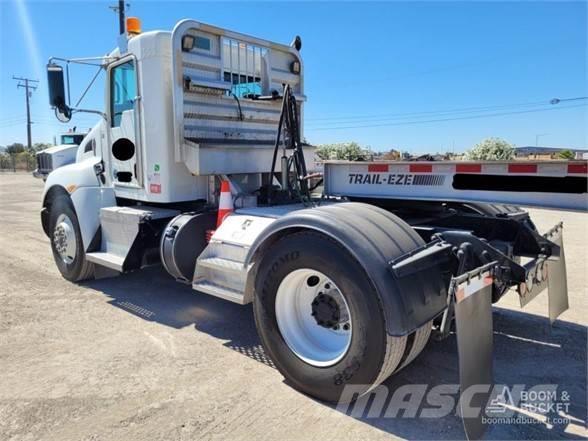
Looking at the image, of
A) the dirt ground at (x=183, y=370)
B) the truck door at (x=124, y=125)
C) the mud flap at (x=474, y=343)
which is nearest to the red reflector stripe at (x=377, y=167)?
the mud flap at (x=474, y=343)

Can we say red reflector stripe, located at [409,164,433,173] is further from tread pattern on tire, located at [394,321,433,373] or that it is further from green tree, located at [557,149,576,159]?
green tree, located at [557,149,576,159]

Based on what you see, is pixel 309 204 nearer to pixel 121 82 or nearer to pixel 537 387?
pixel 537 387

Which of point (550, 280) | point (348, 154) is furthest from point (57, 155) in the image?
point (550, 280)

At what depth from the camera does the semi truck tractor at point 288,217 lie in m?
2.90

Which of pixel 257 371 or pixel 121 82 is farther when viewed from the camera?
pixel 121 82

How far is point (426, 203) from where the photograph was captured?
413cm

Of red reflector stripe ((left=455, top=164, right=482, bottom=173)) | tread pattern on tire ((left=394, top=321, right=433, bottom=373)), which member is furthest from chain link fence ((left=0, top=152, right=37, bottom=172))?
tread pattern on tire ((left=394, top=321, right=433, bottom=373))

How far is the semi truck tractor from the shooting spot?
290cm

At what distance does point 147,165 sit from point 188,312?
1.65m

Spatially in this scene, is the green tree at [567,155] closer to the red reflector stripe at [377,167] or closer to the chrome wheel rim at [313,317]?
the red reflector stripe at [377,167]

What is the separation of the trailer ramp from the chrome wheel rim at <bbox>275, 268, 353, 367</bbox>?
1102 millimetres

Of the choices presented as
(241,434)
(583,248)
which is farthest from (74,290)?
(583,248)

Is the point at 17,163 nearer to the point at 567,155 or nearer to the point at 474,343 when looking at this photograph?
the point at 567,155

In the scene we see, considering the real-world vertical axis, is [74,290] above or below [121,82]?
below
